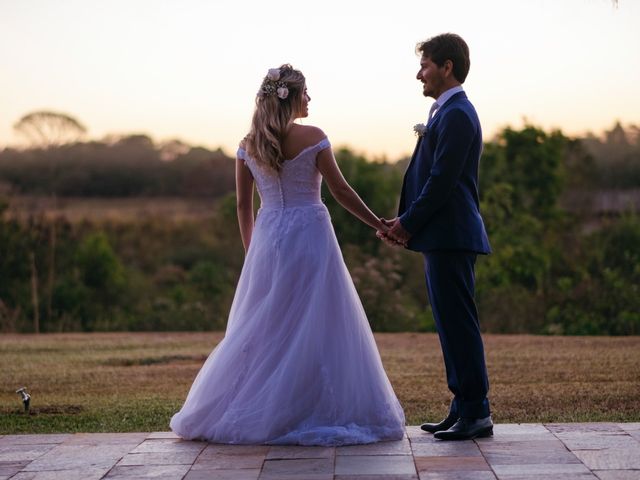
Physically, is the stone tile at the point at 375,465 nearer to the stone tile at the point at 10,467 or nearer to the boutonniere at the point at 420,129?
the stone tile at the point at 10,467

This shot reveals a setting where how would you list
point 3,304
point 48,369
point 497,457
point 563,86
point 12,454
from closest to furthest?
point 497,457, point 12,454, point 48,369, point 3,304, point 563,86

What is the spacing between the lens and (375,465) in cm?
412

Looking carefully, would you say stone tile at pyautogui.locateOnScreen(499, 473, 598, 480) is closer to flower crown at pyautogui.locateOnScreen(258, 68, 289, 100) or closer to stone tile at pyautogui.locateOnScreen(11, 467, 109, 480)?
stone tile at pyautogui.locateOnScreen(11, 467, 109, 480)

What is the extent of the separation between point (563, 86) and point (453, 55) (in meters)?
10.2

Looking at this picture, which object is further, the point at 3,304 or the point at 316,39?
the point at 3,304

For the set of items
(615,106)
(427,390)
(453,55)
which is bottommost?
(427,390)

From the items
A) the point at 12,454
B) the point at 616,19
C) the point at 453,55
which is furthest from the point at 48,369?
the point at 616,19

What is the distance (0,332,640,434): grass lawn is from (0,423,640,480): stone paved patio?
3.92ft

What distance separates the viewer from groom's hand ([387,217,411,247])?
15.7 feet

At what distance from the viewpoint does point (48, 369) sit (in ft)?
29.9

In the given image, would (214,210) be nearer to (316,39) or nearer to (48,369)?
(316,39)

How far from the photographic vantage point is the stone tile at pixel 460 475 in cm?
388

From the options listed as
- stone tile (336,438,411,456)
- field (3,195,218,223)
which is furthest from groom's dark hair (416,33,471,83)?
field (3,195,218,223)

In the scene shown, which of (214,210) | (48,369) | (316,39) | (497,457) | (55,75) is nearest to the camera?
(497,457)
